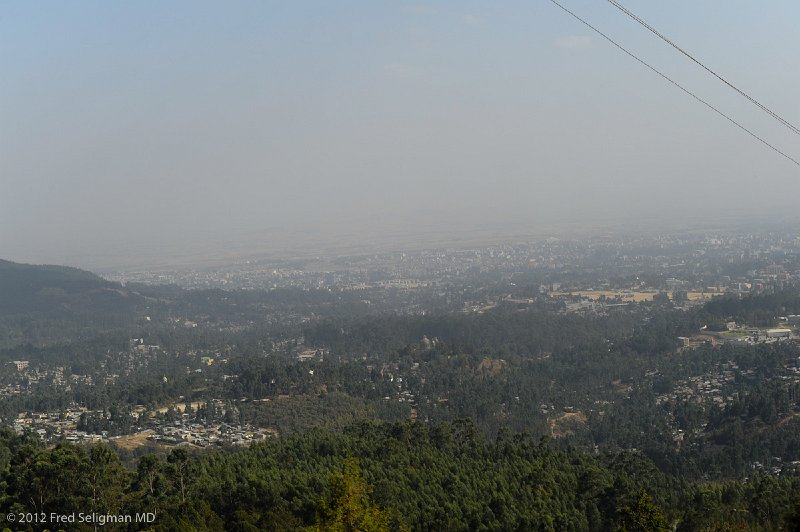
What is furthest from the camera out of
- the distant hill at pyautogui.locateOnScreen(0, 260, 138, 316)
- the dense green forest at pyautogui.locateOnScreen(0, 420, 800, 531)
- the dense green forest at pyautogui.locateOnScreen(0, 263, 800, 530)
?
the distant hill at pyautogui.locateOnScreen(0, 260, 138, 316)

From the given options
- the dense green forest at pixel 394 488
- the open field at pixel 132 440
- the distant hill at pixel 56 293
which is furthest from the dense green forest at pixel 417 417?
the distant hill at pixel 56 293

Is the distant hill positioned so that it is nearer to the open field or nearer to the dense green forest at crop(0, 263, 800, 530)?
the dense green forest at crop(0, 263, 800, 530)

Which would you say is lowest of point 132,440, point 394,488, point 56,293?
point 132,440

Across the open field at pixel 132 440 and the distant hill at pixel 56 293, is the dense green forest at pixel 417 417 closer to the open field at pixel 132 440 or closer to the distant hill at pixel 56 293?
the open field at pixel 132 440

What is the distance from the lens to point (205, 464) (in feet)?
105

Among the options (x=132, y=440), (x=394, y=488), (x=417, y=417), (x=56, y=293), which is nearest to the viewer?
(x=394, y=488)

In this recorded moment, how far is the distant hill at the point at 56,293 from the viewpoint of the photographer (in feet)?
445

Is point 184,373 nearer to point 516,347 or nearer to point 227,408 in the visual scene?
point 227,408

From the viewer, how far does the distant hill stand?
135750mm

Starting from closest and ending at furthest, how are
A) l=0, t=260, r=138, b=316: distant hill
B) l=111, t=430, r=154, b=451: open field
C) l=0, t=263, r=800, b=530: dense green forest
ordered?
l=0, t=263, r=800, b=530: dense green forest
l=111, t=430, r=154, b=451: open field
l=0, t=260, r=138, b=316: distant hill

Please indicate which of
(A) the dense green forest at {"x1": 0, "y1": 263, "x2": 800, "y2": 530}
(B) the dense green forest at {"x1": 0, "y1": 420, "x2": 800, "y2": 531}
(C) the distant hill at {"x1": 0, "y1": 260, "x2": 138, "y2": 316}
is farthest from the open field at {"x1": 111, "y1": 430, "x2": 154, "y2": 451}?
(C) the distant hill at {"x1": 0, "y1": 260, "x2": 138, "y2": 316}

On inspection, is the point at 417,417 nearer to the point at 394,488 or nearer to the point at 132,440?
the point at 132,440

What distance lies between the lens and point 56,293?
142625 millimetres

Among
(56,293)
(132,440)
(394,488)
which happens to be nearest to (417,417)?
(132,440)
